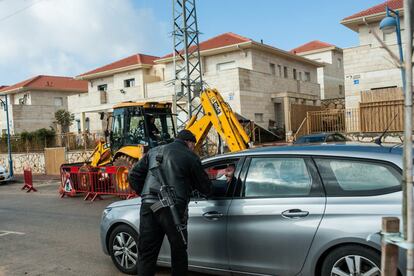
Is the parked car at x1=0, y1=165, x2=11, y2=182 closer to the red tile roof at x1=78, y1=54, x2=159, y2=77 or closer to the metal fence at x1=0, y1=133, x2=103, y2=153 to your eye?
the metal fence at x1=0, y1=133, x2=103, y2=153

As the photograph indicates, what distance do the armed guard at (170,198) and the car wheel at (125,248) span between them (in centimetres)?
96

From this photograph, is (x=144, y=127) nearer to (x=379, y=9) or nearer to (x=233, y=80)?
(x=233, y=80)

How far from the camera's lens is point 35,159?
26297 mm

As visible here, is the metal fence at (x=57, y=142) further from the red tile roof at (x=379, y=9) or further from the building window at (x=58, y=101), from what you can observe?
the building window at (x=58, y=101)

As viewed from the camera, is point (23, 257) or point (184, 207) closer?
point (184, 207)

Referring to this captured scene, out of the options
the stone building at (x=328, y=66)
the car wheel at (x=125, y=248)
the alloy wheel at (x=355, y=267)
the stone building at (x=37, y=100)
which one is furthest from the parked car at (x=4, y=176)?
the stone building at (x=328, y=66)

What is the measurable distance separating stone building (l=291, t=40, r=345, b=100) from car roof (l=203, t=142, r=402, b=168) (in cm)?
3752

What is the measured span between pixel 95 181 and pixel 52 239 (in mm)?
5586

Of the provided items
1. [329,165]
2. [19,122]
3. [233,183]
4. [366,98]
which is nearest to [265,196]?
[233,183]

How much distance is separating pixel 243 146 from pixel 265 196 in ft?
22.8

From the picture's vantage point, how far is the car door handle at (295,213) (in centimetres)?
414

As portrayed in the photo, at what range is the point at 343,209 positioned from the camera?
3.97 meters

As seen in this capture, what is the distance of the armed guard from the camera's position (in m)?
4.39

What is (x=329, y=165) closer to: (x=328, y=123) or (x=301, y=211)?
(x=301, y=211)
